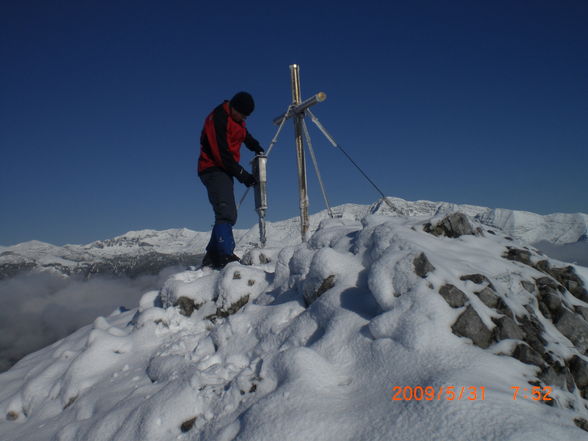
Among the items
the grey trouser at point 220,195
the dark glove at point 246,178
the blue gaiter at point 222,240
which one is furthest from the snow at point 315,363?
the dark glove at point 246,178

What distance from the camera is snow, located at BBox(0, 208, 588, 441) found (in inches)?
99.3

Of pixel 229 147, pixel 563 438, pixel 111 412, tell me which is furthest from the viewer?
pixel 229 147

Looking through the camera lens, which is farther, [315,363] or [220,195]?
[220,195]

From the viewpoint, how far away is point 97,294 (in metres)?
124

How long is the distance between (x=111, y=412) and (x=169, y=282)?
115 inches

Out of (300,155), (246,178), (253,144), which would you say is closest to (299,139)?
(300,155)

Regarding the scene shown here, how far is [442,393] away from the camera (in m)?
2.49

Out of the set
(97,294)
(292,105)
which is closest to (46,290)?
(97,294)

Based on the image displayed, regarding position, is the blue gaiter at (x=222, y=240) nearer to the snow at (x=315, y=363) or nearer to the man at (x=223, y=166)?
the man at (x=223, y=166)

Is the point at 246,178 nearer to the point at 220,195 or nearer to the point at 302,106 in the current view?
the point at 220,195

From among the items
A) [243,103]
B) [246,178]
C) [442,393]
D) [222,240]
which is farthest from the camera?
[246,178]

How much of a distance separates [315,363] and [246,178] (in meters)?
5.07

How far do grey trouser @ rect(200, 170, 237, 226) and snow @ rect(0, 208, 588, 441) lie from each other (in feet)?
5.20

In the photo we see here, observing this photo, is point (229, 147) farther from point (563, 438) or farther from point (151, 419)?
point (563, 438)
